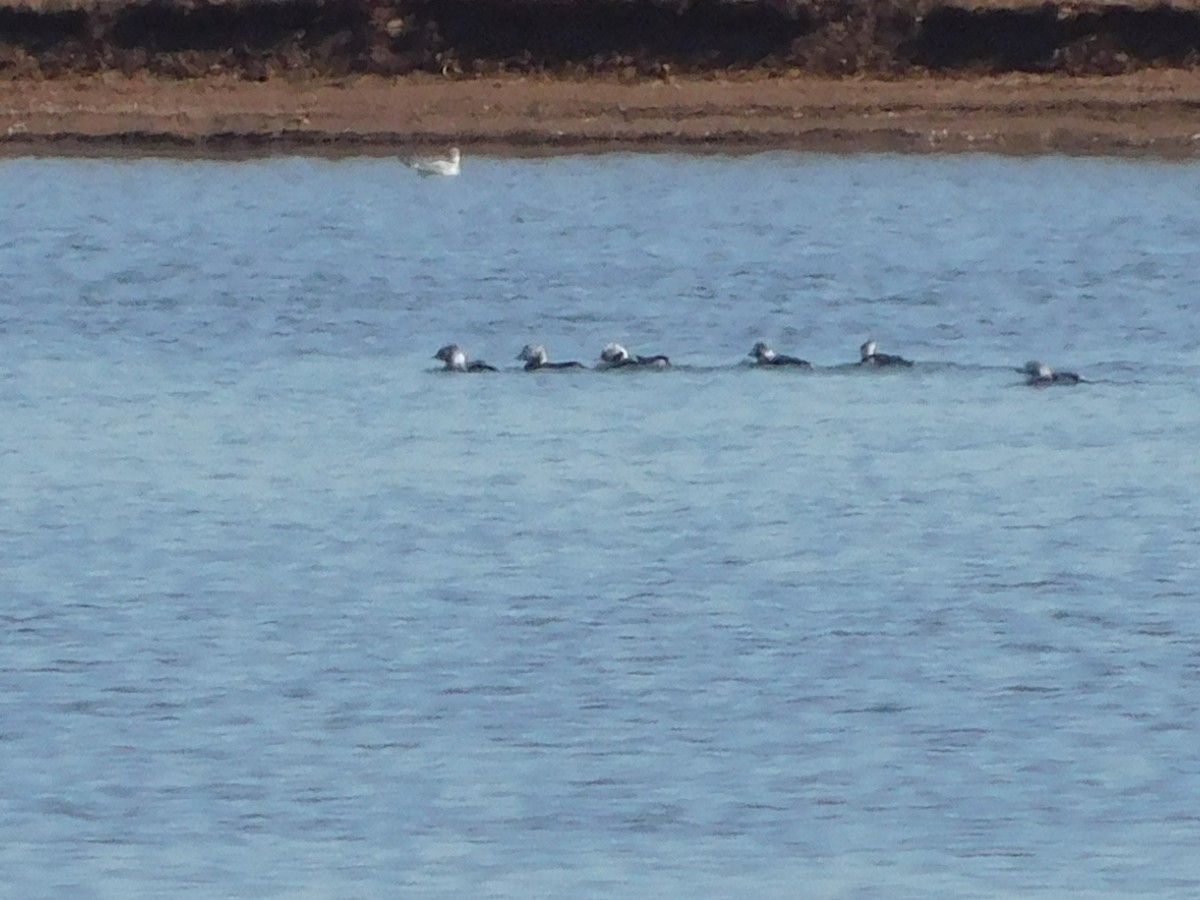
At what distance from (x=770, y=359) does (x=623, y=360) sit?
671 mm

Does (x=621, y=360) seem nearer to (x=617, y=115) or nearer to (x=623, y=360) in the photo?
(x=623, y=360)

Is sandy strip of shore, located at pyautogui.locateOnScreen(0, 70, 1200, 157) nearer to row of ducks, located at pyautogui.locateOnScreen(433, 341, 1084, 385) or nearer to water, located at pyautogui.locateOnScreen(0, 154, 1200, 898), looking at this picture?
water, located at pyautogui.locateOnScreen(0, 154, 1200, 898)

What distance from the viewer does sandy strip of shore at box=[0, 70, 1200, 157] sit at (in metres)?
25.3

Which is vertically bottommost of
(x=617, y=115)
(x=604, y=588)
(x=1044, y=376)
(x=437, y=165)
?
(x=437, y=165)

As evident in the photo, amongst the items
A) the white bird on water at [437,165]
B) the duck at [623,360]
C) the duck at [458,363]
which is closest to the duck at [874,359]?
the duck at [623,360]

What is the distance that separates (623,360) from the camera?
49.3 ft

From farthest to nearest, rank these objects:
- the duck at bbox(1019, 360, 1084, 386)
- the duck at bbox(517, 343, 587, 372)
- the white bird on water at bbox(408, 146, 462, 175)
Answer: the white bird on water at bbox(408, 146, 462, 175)
the duck at bbox(517, 343, 587, 372)
the duck at bbox(1019, 360, 1084, 386)

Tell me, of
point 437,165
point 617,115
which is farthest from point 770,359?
point 617,115

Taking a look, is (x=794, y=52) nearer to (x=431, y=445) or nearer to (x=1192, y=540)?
(x=431, y=445)

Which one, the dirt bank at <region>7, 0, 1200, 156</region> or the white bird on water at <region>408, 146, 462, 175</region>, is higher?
the dirt bank at <region>7, 0, 1200, 156</region>

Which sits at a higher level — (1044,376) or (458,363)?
(1044,376)

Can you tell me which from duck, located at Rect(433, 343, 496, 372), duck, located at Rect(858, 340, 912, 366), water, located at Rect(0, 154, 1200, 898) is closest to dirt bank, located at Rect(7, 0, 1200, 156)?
water, located at Rect(0, 154, 1200, 898)

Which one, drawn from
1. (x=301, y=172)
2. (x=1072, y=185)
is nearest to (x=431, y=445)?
(x=1072, y=185)

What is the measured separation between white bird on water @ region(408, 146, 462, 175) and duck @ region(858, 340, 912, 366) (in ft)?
32.6
